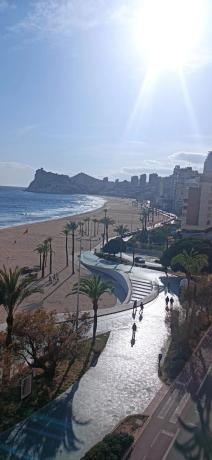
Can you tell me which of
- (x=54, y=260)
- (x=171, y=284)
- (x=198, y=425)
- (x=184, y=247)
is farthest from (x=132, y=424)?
(x=54, y=260)

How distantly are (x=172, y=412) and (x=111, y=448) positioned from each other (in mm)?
4324

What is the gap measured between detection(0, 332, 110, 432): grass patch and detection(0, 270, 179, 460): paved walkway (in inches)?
13.9

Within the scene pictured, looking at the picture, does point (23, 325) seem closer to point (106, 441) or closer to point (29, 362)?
point (29, 362)

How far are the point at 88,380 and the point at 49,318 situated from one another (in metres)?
3.33

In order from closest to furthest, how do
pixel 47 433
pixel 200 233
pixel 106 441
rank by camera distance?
1. pixel 106 441
2. pixel 47 433
3. pixel 200 233

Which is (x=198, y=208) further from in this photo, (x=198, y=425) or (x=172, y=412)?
(x=198, y=425)

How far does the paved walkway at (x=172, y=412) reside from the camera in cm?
1399

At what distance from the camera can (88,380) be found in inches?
759

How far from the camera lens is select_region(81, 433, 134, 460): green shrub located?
12.8 m

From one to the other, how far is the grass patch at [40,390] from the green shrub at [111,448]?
389 cm

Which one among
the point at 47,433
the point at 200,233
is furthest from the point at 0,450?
the point at 200,233

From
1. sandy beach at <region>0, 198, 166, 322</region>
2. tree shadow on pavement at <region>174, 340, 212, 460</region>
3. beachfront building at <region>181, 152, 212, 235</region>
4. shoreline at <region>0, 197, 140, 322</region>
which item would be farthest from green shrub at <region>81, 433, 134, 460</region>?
beachfront building at <region>181, 152, 212, 235</region>

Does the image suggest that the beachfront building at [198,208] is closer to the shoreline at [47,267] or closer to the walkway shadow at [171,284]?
the shoreline at [47,267]

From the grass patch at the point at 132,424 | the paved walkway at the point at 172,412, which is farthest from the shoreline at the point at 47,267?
the grass patch at the point at 132,424
